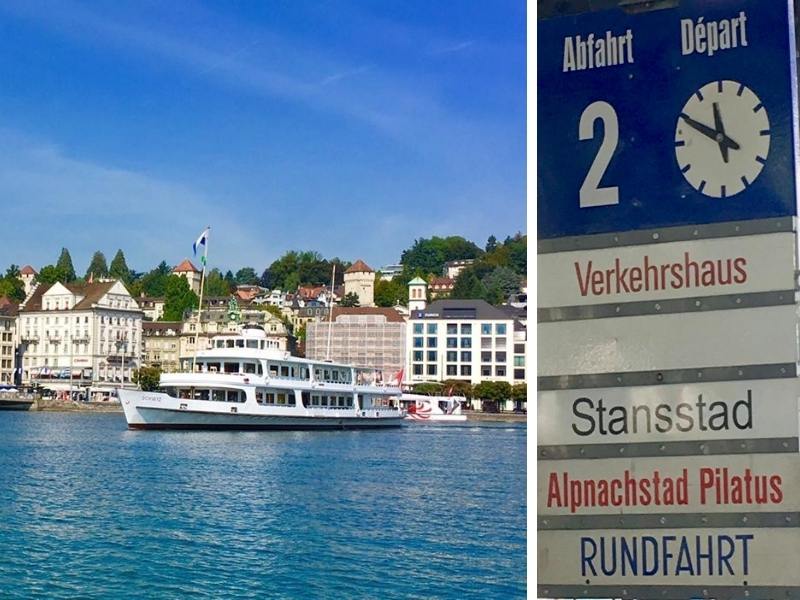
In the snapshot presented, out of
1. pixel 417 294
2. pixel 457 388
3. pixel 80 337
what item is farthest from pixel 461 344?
pixel 80 337

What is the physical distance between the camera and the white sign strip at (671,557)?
1584 mm

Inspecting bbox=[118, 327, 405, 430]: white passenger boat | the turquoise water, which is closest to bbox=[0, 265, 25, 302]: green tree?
bbox=[118, 327, 405, 430]: white passenger boat

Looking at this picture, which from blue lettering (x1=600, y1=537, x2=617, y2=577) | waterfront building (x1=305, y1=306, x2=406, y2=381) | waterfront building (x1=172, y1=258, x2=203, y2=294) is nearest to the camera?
blue lettering (x1=600, y1=537, x2=617, y2=577)

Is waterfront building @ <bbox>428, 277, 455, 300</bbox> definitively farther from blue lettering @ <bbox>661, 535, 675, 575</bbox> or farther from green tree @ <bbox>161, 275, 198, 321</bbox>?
blue lettering @ <bbox>661, 535, 675, 575</bbox>

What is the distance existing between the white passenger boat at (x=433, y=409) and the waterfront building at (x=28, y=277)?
201 ft

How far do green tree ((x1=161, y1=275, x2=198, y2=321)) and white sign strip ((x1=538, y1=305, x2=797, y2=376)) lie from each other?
10628 cm

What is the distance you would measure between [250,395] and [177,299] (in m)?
68.3

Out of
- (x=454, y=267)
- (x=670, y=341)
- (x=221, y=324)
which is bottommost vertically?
(x=670, y=341)

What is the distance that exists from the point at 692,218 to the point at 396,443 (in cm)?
4132

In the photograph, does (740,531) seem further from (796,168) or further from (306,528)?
(306,528)

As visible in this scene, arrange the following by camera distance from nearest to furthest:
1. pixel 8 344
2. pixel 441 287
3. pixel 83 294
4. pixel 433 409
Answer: pixel 433 409, pixel 83 294, pixel 8 344, pixel 441 287

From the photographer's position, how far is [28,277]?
120 m

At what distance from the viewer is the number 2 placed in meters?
1.78

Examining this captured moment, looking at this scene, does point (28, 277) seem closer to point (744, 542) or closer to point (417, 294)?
point (417, 294)
